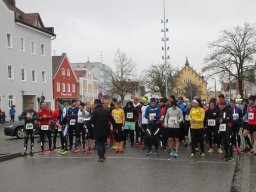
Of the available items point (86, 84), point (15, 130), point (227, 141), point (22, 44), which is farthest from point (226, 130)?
point (86, 84)

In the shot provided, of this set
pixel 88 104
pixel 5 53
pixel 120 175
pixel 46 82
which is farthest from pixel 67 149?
pixel 46 82

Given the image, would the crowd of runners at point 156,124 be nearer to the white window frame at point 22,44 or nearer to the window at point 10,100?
the window at point 10,100

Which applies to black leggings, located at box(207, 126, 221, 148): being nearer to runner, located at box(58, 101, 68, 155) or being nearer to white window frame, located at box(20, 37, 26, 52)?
runner, located at box(58, 101, 68, 155)

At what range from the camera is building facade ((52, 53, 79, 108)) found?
216ft

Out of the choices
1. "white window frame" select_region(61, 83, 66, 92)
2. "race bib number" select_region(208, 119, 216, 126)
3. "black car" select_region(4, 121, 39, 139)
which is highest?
"white window frame" select_region(61, 83, 66, 92)

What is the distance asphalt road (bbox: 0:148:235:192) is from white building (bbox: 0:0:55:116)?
111 feet

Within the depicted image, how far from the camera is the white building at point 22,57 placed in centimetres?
4634

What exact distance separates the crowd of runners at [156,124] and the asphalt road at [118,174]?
2.25 ft

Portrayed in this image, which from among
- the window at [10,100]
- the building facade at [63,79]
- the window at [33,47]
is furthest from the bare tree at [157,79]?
the window at [10,100]

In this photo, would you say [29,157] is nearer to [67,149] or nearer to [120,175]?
[67,149]

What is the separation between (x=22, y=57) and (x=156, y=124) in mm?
37806

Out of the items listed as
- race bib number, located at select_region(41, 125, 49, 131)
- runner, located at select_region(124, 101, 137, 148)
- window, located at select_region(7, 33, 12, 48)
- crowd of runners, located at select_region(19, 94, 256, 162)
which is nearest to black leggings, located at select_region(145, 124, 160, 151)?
crowd of runners, located at select_region(19, 94, 256, 162)

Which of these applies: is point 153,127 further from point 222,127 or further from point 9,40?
point 9,40

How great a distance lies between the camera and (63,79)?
68.8 metres
